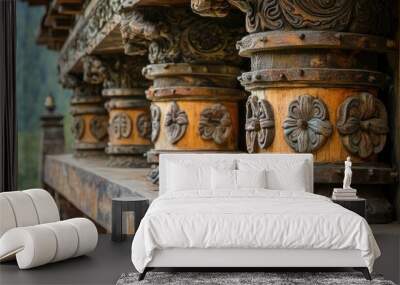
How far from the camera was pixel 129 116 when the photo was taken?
1262cm

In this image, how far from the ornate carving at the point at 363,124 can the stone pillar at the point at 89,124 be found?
32.9 feet

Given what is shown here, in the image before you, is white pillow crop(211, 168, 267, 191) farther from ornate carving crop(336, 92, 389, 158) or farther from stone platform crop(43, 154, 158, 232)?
stone platform crop(43, 154, 158, 232)

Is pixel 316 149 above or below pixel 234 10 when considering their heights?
below

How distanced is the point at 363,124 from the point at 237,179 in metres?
1.08

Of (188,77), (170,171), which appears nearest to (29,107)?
(188,77)

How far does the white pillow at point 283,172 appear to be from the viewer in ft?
20.9

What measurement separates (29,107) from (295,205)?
28040mm

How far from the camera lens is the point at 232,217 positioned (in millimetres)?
5211

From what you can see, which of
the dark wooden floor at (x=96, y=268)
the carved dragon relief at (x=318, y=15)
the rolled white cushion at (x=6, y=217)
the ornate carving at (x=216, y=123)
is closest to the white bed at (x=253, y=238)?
the dark wooden floor at (x=96, y=268)

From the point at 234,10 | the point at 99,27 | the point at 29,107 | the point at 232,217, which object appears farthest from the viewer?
the point at 29,107

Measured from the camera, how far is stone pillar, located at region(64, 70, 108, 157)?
53.6 feet

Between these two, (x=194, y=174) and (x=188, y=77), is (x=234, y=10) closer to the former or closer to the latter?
(x=188, y=77)

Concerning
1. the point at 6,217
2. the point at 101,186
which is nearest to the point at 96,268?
the point at 6,217

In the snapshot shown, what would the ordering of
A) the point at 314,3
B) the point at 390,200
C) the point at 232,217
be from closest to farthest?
the point at 232,217 → the point at 314,3 → the point at 390,200
